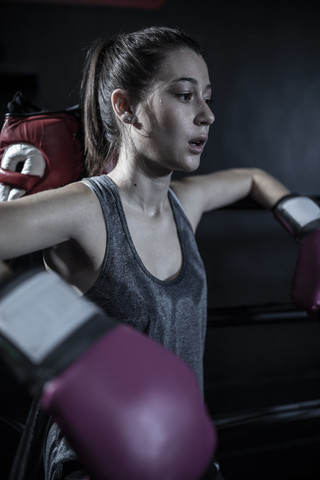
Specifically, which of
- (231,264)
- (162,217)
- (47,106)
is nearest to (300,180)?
(231,264)

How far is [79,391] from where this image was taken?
45 cm

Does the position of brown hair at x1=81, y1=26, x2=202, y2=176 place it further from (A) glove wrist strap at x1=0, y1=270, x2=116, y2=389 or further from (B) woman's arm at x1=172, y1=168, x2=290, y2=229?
(A) glove wrist strap at x1=0, y1=270, x2=116, y2=389

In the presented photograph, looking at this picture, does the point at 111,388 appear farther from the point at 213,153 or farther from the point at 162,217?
the point at 213,153

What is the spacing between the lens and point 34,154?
35.1 inches

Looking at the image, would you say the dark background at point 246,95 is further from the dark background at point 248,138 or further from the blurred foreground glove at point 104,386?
the blurred foreground glove at point 104,386

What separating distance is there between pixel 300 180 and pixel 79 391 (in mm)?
1905

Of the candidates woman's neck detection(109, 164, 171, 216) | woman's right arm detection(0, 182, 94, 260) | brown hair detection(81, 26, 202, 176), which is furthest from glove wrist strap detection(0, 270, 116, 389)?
brown hair detection(81, 26, 202, 176)

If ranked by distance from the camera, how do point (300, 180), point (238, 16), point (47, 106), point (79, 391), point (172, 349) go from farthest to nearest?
point (300, 180) → point (238, 16) → point (47, 106) → point (172, 349) → point (79, 391)

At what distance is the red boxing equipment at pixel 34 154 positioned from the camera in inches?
34.4

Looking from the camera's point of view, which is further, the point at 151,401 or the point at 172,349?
the point at 172,349

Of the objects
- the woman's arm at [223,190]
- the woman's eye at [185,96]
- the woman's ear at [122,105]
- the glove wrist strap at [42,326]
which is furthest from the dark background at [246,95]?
the glove wrist strap at [42,326]

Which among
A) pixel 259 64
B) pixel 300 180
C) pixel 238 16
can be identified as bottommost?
pixel 300 180

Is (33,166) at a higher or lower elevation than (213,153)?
higher

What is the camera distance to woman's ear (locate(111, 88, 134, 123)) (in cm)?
89
